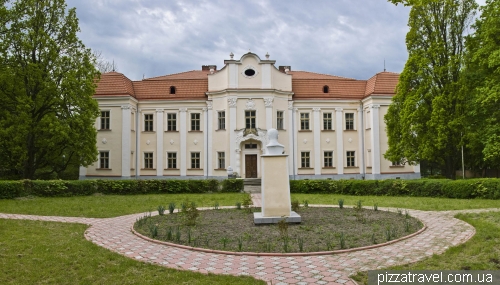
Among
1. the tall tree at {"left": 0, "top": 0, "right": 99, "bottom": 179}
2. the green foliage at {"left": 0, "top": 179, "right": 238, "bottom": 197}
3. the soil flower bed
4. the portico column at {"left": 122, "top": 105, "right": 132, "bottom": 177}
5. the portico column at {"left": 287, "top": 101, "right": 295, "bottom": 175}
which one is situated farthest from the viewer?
the portico column at {"left": 287, "top": 101, "right": 295, "bottom": 175}

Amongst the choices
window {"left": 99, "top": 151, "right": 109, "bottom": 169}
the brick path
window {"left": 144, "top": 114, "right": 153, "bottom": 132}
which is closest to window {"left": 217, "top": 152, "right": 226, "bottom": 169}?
window {"left": 144, "top": 114, "right": 153, "bottom": 132}

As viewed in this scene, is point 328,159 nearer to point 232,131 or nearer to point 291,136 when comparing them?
point 291,136

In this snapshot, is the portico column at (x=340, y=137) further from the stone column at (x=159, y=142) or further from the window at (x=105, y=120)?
the window at (x=105, y=120)

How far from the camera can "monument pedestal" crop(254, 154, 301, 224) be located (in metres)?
9.66

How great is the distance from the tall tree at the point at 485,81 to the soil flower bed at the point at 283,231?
→ 957 centimetres

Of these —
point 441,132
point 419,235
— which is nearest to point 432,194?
point 441,132

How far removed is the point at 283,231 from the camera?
7.99m

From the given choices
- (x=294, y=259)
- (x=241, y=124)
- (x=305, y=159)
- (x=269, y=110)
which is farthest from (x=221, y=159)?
(x=294, y=259)

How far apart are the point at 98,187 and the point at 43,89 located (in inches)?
242

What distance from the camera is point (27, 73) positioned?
1956cm

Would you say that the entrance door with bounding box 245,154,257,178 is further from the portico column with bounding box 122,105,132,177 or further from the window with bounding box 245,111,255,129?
the portico column with bounding box 122,105,132,177

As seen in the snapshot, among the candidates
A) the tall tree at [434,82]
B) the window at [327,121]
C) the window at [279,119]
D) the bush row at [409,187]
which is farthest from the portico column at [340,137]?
the bush row at [409,187]

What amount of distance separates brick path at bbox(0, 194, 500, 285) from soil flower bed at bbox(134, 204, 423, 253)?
16.1 inches

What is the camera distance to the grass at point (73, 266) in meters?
5.06
